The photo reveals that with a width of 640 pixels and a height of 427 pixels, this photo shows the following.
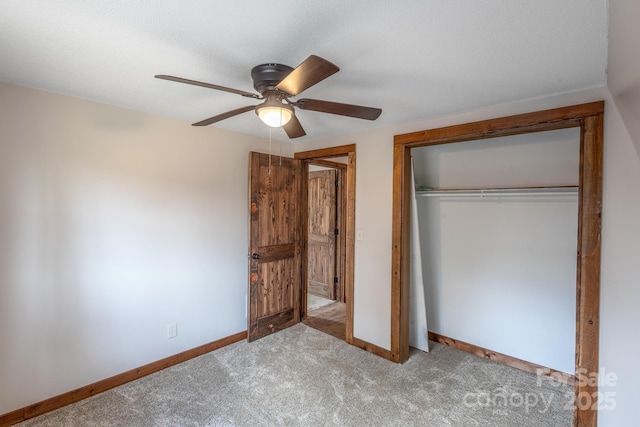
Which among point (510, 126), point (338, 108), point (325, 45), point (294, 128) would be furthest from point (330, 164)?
point (325, 45)

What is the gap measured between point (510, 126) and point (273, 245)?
2.57 m

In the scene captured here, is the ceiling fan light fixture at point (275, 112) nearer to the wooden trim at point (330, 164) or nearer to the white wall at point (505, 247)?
the white wall at point (505, 247)

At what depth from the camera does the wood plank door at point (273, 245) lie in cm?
326

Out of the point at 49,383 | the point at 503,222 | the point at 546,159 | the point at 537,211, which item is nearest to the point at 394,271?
the point at 503,222

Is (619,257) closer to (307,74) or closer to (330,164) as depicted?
(307,74)

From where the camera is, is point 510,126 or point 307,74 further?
point 510,126

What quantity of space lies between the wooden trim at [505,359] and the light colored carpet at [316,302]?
1724 millimetres

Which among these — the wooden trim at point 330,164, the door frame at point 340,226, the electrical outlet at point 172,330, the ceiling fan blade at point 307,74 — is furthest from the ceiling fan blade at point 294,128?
the door frame at point 340,226

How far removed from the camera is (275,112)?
1.59 m

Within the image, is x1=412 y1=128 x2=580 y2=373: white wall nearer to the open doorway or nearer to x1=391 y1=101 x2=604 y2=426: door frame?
x1=391 y1=101 x2=604 y2=426: door frame

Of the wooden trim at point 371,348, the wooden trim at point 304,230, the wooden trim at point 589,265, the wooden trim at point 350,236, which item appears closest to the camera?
the wooden trim at point 589,265

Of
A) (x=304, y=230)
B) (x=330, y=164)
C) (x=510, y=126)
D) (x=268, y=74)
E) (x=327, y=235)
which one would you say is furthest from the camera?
(x=327, y=235)

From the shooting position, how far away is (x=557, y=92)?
2000 millimetres

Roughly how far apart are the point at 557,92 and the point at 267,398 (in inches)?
121
